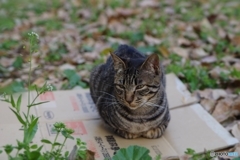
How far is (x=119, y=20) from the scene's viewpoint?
453 centimetres

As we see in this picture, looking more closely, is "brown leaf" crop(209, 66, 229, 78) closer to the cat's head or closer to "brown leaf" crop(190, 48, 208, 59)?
"brown leaf" crop(190, 48, 208, 59)

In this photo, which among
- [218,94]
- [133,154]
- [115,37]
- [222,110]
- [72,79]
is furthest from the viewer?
[115,37]

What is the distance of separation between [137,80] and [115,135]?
0.35 m

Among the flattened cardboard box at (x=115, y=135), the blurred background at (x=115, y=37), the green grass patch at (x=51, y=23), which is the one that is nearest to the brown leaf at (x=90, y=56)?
the blurred background at (x=115, y=37)

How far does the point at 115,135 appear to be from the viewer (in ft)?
8.26

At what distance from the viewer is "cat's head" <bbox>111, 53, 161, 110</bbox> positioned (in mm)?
2346

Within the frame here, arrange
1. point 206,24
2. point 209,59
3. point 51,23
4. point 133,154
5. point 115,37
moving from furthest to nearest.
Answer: point 51,23
point 206,24
point 115,37
point 209,59
point 133,154

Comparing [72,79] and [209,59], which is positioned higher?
[72,79]

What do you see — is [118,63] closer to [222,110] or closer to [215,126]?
[215,126]

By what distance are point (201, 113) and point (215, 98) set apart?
240 millimetres

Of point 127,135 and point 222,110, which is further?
point 222,110

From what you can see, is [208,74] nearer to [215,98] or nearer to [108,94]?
[215,98]

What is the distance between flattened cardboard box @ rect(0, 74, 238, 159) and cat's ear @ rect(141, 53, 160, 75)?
361 mm

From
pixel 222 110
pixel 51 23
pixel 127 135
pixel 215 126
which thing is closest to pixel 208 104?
pixel 222 110
